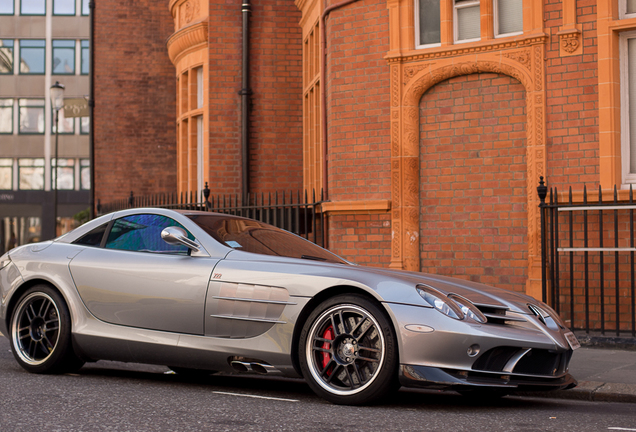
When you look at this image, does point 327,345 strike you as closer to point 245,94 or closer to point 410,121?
point 410,121

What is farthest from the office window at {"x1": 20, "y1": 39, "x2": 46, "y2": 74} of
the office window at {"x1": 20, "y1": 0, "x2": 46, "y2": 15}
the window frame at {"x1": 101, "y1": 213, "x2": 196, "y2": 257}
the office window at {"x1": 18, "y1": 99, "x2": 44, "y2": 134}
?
the window frame at {"x1": 101, "y1": 213, "x2": 196, "y2": 257}

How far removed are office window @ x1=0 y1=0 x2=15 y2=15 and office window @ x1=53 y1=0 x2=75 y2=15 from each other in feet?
7.73

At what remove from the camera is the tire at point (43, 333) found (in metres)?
6.40

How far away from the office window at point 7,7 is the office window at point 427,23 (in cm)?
3929

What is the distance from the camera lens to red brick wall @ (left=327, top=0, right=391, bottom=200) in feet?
39.2

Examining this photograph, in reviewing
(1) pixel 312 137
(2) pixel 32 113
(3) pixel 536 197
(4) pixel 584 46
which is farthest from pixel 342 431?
(2) pixel 32 113

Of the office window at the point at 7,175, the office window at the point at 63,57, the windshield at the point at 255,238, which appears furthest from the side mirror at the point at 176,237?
the office window at the point at 7,175

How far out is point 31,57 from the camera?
1778 inches

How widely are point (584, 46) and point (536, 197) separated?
6.80ft

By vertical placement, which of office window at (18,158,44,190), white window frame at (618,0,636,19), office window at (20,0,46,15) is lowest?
white window frame at (618,0,636,19)

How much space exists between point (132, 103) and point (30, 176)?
2437cm

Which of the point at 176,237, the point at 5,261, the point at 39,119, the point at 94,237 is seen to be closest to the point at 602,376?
the point at 176,237

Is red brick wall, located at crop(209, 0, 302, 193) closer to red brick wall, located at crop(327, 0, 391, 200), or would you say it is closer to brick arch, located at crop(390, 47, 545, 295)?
red brick wall, located at crop(327, 0, 391, 200)

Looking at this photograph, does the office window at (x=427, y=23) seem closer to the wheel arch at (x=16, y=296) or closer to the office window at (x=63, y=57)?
the wheel arch at (x=16, y=296)
